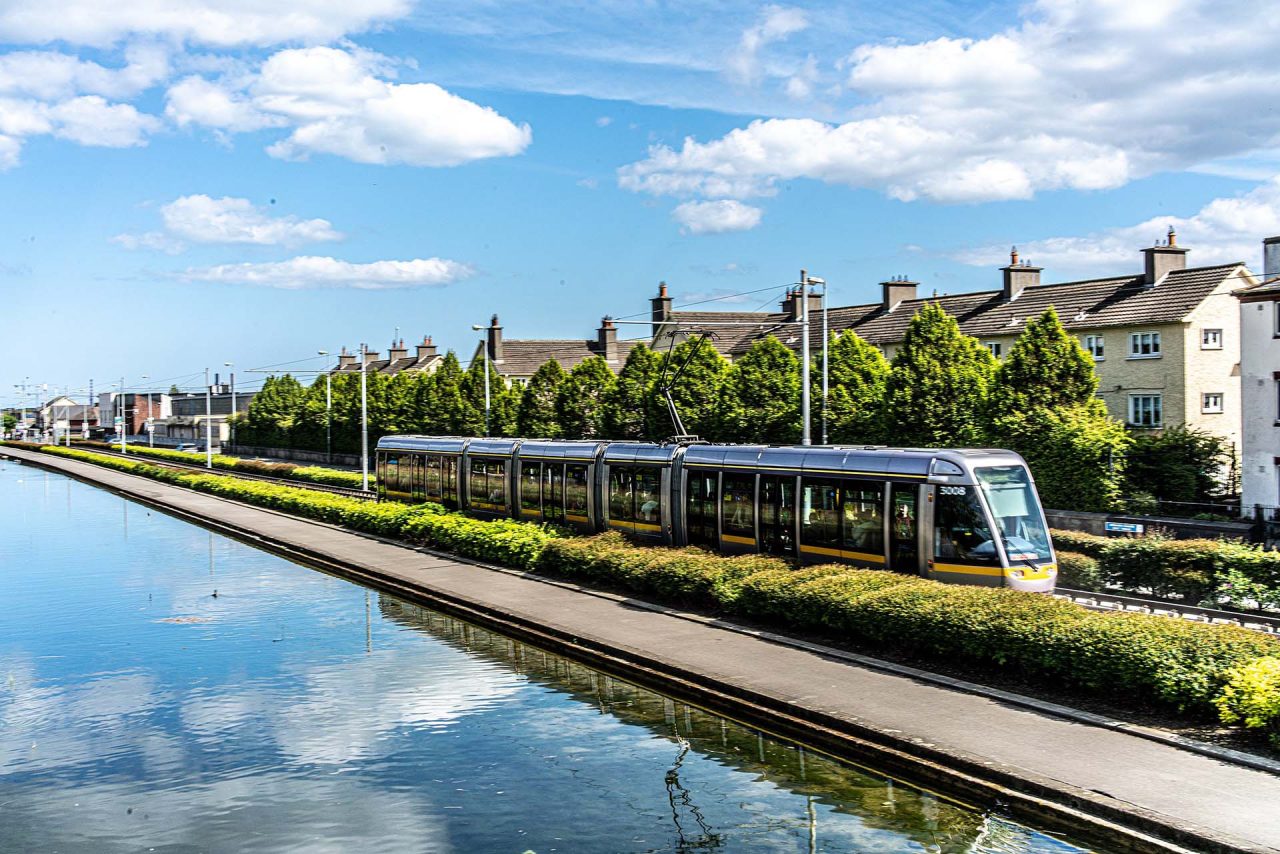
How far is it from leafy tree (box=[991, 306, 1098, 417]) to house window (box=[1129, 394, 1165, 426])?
41.9 ft

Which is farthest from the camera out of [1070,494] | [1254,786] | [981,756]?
[1070,494]

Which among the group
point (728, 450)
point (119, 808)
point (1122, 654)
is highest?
point (728, 450)

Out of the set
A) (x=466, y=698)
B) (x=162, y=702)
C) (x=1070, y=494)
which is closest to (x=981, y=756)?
(x=466, y=698)

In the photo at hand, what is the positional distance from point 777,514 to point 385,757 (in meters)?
11.3

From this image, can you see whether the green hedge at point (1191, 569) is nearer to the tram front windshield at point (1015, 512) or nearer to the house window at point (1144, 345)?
the tram front windshield at point (1015, 512)

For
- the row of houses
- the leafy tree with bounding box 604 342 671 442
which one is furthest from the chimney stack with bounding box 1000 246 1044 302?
the leafy tree with bounding box 604 342 671 442

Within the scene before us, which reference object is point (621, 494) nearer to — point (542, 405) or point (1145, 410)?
point (1145, 410)

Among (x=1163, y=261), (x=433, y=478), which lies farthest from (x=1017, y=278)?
(x=433, y=478)

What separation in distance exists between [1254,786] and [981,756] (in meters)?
2.82

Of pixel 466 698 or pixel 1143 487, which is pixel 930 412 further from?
pixel 466 698

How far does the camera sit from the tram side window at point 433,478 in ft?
139

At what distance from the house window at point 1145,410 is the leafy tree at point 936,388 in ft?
40.9

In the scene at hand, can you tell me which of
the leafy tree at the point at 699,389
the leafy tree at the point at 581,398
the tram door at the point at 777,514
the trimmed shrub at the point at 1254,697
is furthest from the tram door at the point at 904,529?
the leafy tree at the point at 581,398

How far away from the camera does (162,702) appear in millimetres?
18844
